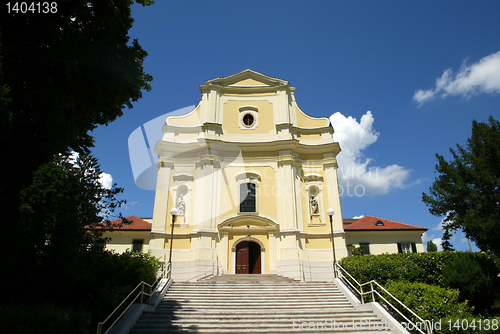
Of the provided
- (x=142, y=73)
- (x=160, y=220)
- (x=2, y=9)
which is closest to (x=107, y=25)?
(x=142, y=73)

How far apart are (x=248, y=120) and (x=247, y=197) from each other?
244 inches

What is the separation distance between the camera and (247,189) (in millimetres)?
23984

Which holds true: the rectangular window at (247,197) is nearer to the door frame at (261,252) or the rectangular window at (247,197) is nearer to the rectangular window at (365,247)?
the door frame at (261,252)

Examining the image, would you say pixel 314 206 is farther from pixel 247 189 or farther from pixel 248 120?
pixel 248 120

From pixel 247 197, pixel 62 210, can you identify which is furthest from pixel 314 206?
pixel 62 210

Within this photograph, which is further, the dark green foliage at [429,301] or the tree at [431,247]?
the tree at [431,247]

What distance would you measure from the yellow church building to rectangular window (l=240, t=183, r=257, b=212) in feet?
0.23

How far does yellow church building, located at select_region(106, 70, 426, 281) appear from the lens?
71.9 ft

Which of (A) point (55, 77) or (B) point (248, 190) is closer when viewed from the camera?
(A) point (55, 77)

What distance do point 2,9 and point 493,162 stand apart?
724 inches

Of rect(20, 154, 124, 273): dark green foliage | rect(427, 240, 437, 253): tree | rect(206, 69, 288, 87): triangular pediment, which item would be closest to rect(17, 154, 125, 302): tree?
rect(20, 154, 124, 273): dark green foliage

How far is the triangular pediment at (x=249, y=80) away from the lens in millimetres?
26609

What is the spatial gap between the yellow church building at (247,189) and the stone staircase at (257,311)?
6.23 metres

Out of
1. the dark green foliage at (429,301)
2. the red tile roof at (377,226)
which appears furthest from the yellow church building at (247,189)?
the dark green foliage at (429,301)
